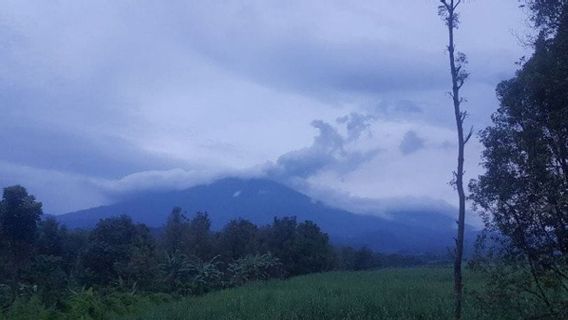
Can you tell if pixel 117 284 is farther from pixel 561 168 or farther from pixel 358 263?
pixel 358 263

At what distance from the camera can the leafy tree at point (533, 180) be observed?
610cm

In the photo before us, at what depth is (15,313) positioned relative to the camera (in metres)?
13.6

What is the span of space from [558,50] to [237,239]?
115 feet

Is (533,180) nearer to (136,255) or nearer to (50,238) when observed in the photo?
(136,255)

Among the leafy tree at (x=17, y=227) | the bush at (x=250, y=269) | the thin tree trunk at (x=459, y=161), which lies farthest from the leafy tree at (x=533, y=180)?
the bush at (x=250, y=269)

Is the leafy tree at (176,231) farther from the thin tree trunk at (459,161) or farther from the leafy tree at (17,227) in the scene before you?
the thin tree trunk at (459,161)

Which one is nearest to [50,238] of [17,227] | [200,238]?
[200,238]

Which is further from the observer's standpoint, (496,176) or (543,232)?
(496,176)

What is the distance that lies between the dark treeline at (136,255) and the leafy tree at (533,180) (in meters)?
11.6

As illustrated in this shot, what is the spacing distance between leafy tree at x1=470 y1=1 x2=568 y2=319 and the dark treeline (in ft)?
37.9

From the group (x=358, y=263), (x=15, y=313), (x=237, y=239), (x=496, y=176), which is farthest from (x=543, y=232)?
(x=358, y=263)

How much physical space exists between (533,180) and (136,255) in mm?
22330

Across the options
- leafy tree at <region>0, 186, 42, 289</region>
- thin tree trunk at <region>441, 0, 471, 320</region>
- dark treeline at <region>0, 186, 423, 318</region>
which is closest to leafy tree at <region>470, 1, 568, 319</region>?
thin tree trunk at <region>441, 0, 471, 320</region>

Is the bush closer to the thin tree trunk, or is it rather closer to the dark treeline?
the dark treeline
